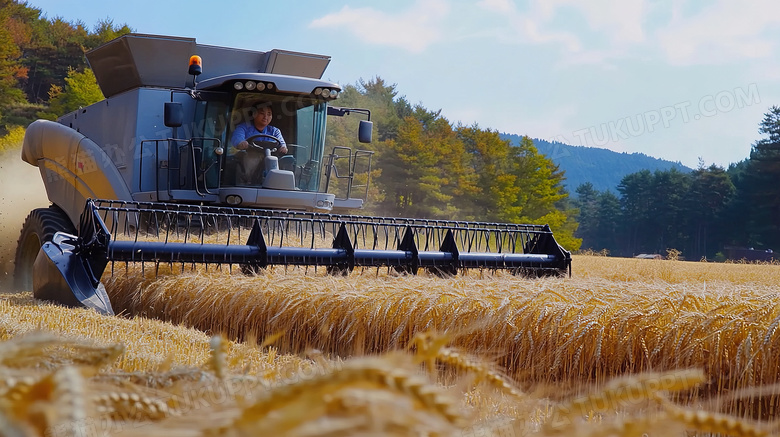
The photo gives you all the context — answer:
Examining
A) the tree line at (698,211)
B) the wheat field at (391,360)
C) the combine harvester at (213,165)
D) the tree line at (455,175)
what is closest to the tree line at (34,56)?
the tree line at (455,175)

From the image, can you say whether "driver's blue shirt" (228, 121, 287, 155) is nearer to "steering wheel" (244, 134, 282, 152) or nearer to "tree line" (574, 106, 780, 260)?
"steering wheel" (244, 134, 282, 152)

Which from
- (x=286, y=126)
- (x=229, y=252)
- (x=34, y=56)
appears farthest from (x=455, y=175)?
(x=229, y=252)

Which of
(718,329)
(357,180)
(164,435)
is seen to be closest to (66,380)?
(164,435)

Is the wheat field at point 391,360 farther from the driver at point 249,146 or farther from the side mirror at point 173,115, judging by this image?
the driver at point 249,146

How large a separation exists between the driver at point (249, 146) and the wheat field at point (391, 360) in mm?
1835

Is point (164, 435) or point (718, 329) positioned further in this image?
point (718, 329)

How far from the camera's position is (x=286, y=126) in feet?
26.7

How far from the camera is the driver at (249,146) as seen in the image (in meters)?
7.80

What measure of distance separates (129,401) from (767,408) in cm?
316

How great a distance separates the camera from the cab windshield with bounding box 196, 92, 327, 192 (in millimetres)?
7848

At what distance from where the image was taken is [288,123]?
814 cm

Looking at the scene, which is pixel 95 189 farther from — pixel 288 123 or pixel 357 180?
pixel 357 180

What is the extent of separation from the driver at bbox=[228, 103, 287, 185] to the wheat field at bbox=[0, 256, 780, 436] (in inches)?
72.2

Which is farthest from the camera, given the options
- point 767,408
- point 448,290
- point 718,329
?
point 448,290
